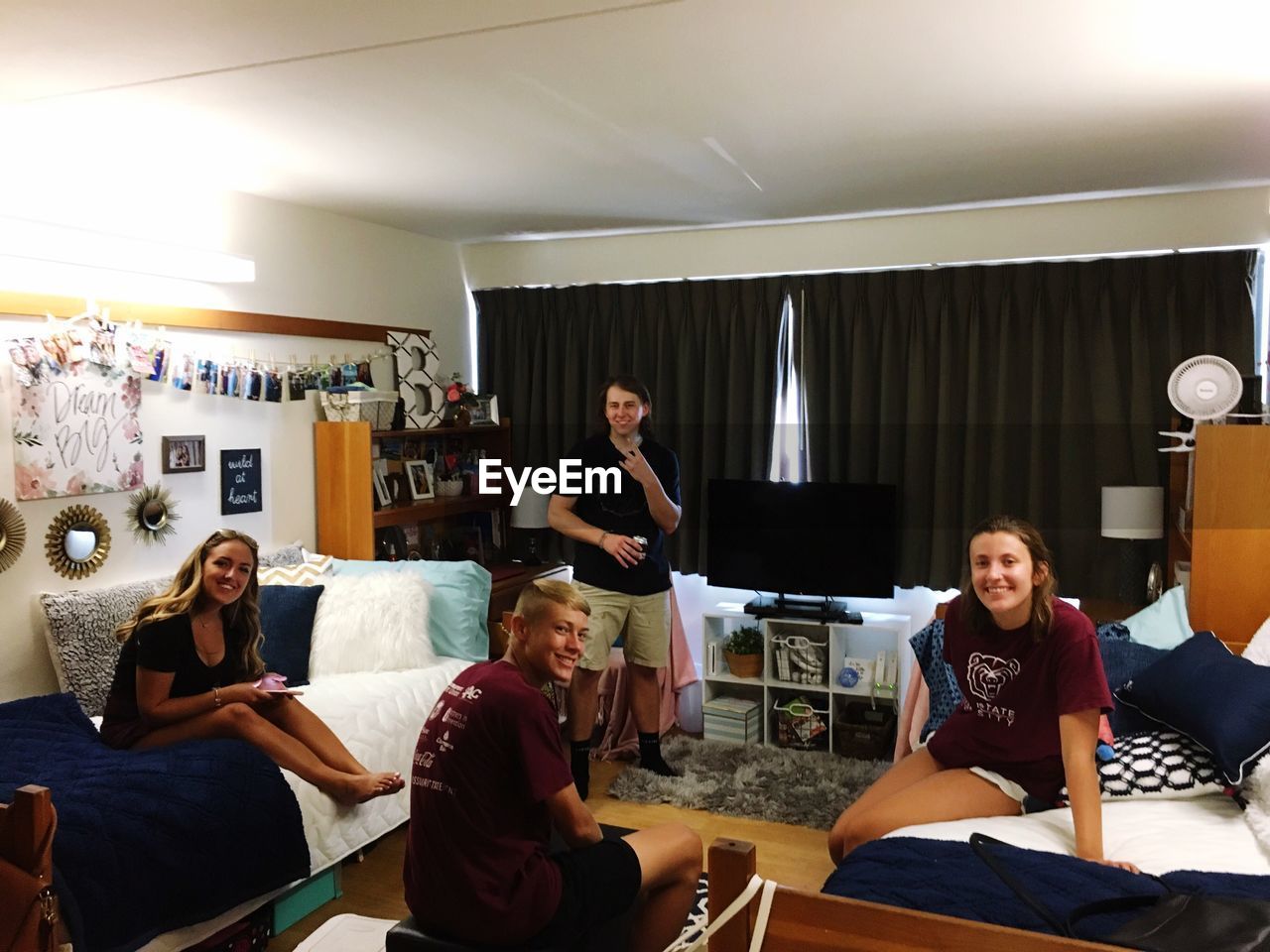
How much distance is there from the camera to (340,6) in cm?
210

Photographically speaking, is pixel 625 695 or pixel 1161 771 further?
pixel 625 695

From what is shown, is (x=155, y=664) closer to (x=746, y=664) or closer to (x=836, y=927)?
(x=836, y=927)

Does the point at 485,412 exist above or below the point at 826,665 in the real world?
above

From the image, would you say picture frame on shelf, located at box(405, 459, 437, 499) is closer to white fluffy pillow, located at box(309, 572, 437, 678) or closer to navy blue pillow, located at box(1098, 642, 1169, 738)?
white fluffy pillow, located at box(309, 572, 437, 678)

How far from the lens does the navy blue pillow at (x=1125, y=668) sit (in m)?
2.83

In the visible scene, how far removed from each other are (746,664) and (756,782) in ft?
2.05

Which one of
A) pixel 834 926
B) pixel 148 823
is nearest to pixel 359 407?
pixel 148 823

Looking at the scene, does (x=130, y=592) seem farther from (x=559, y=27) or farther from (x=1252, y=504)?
(x=1252, y=504)

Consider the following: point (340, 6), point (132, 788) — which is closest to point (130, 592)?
point (132, 788)

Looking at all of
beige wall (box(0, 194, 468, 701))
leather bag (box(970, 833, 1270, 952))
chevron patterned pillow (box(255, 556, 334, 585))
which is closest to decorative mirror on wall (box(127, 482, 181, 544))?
beige wall (box(0, 194, 468, 701))

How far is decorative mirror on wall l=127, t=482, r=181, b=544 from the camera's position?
355 cm

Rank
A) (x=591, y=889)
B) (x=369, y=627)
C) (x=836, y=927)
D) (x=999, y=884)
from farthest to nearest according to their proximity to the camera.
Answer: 1. (x=369, y=627)
2. (x=591, y=889)
3. (x=999, y=884)
4. (x=836, y=927)

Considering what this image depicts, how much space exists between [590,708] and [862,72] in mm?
2548

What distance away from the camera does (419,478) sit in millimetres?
4723
